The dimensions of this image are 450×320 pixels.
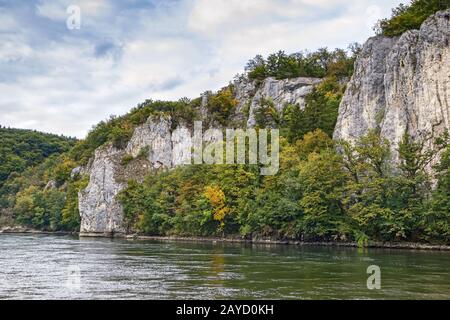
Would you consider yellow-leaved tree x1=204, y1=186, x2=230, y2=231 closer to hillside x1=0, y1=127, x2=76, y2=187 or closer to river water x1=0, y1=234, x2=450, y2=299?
river water x1=0, y1=234, x2=450, y2=299

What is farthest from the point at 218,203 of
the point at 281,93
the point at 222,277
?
the point at 222,277

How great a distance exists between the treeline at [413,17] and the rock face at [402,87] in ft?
5.95

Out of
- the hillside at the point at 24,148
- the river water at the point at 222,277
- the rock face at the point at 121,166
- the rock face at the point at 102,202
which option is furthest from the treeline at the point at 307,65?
the hillside at the point at 24,148

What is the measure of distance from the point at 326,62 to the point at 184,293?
87.6 metres

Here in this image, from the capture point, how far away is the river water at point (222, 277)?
23.0 m

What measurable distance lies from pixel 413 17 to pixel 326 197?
26.3m

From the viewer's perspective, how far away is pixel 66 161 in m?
138

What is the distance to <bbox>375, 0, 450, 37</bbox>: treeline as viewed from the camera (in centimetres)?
6425

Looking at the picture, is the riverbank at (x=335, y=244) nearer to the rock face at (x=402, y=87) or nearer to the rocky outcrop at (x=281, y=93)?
the rock face at (x=402, y=87)

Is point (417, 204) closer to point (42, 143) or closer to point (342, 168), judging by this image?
point (342, 168)

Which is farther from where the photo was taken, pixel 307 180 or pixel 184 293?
pixel 307 180

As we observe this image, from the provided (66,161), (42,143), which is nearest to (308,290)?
(66,161)

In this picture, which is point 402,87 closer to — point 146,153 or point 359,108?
point 359,108

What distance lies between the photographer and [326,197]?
58062 mm
